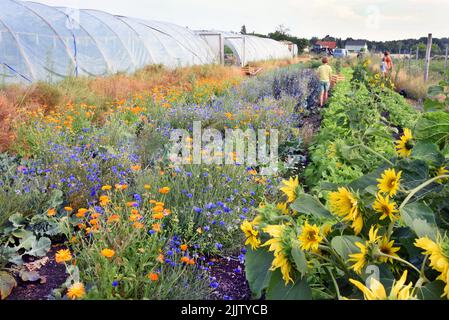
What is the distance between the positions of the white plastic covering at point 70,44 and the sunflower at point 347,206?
584cm

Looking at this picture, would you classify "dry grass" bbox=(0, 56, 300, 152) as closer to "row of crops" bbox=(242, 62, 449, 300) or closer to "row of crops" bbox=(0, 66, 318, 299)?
"row of crops" bbox=(0, 66, 318, 299)

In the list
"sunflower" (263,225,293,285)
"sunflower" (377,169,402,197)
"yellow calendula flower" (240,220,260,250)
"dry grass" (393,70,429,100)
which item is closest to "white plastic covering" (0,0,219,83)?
"yellow calendula flower" (240,220,260,250)

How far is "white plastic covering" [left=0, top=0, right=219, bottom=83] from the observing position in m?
8.40

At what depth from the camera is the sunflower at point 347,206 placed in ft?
4.29

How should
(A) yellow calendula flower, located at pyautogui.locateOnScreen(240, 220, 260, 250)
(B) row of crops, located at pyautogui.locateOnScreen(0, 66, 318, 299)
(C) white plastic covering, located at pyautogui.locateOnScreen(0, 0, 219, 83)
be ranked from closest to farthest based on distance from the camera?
(A) yellow calendula flower, located at pyautogui.locateOnScreen(240, 220, 260, 250) < (B) row of crops, located at pyautogui.locateOnScreen(0, 66, 318, 299) < (C) white plastic covering, located at pyautogui.locateOnScreen(0, 0, 219, 83)

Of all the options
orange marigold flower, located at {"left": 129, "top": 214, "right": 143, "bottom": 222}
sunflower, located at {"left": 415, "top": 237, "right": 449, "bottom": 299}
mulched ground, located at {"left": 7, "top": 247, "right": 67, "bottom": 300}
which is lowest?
mulched ground, located at {"left": 7, "top": 247, "right": 67, "bottom": 300}

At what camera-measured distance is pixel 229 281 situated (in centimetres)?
240

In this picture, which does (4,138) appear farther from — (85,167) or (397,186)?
(397,186)

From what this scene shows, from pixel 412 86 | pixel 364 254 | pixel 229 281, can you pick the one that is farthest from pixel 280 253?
pixel 412 86

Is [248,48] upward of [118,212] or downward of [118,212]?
upward

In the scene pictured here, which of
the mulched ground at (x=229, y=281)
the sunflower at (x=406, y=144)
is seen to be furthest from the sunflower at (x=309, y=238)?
the mulched ground at (x=229, y=281)

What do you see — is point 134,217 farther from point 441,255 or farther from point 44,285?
point 441,255

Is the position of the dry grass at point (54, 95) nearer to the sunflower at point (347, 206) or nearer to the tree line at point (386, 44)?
the sunflower at point (347, 206)

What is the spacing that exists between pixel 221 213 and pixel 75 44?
8.73 meters
